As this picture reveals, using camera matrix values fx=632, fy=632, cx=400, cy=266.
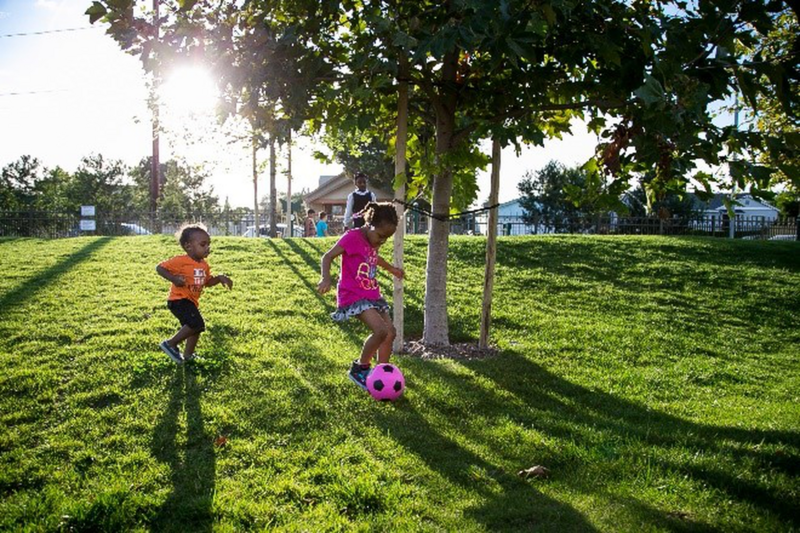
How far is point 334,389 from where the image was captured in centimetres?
616

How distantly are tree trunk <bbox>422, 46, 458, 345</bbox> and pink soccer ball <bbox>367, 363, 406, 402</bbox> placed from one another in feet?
8.27

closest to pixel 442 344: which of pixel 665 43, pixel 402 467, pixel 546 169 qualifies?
pixel 402 467

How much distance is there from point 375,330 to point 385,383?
49cm

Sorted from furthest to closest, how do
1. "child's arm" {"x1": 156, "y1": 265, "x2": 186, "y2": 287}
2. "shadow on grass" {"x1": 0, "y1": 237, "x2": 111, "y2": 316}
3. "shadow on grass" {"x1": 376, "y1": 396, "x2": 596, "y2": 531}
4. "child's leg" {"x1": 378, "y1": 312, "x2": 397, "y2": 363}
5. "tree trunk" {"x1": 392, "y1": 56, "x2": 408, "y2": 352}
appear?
"shadow on grass" {"x1": 0, "y1": 237, "x2": 111, "y2": 316}, "tree trunk" {"x1": 392, "y1": 56, "x2": 408, "y2": 352}, "child's arm" {"x1": 156, "y1": 265, "x2": 186, "y2": 287}, "child's leg" {"x1": 378, "y1": 312, "x2": 397, "y2": 363}, "shadow on grass" {"x1": 376, "y1": 396, "x2": 596, "y2": 531}

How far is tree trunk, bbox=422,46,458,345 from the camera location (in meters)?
7.86

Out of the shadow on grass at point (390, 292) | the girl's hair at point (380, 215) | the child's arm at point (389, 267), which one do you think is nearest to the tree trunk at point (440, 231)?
the shadow on grass at point (390, 292)

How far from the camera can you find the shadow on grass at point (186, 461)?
12.4ft

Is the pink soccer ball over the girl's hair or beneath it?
beneath

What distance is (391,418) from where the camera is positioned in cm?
547

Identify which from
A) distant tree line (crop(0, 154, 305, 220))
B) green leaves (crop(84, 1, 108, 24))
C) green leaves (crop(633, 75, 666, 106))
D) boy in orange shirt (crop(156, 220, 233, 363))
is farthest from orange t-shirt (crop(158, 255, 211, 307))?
distant tree line (crop(0, 154, 305, 220))

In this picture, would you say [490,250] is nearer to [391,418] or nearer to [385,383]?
[385,383]

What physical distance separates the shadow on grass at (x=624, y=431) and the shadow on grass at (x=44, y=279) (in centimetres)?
664

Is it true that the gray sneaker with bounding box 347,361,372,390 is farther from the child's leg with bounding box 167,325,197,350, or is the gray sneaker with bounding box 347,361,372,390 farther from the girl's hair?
the child's leg with bounding box 167,325,197,350

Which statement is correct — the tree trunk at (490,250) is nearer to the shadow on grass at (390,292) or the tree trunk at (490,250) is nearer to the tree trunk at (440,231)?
the tree trunk at (440,231)
